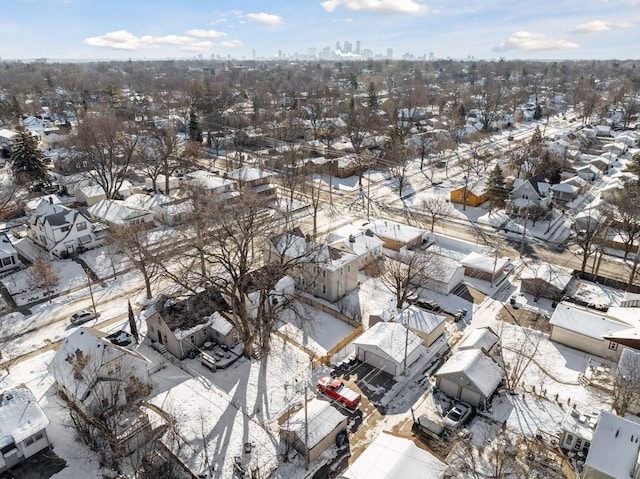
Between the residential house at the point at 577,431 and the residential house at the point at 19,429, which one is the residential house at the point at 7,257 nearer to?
the residential house at the point at 19,429

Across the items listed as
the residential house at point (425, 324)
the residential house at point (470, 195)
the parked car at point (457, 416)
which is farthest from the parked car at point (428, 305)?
the residential house at point (470, 195)

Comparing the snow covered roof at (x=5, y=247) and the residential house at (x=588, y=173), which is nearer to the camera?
the snow covered roof at (x=5, y=247)

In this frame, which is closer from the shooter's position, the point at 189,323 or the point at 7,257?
the point at 189,323

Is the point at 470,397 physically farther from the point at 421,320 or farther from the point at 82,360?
the point at 82,360

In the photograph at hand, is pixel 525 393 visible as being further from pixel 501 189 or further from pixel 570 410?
pixel 501 189

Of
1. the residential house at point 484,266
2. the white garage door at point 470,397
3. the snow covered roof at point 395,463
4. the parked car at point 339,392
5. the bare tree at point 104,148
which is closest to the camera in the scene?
the snow covered roof at point 395,463


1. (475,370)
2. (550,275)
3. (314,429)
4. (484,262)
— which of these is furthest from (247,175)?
(314,429)

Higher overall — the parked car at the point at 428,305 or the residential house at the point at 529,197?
the residential house at the point at 529,197
